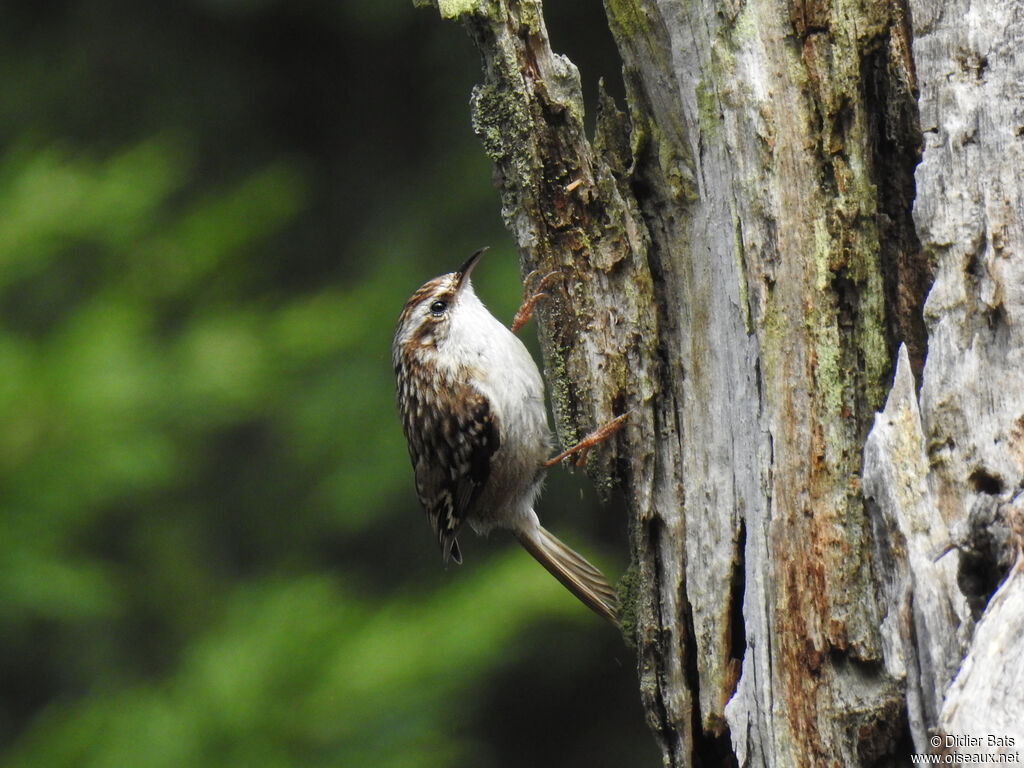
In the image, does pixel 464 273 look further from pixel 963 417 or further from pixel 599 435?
pixel 963 417

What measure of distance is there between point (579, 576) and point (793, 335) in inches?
67.3

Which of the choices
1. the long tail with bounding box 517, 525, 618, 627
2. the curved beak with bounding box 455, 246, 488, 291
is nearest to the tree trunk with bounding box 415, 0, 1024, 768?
the long tail with bounding box 517, 525, 618, 627

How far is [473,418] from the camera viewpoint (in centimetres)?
390

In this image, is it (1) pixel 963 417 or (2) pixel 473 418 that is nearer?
(1) pixel 963 417

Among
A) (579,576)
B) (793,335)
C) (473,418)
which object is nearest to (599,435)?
(793,335)

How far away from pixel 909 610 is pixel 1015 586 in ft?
0.59

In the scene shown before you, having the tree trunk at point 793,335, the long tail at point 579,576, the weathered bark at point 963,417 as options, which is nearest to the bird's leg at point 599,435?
the tree trunk at point 793,335

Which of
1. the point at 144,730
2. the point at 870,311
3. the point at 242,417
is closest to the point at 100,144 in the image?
the point at 242,417

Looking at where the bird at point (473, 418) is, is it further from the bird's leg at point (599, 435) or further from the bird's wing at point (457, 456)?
the bird's leg at point (599, 435)

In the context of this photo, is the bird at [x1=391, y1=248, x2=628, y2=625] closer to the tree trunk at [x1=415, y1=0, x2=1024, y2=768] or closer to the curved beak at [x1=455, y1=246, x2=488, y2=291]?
the curved beak at [x1=455, y1=246, x2=488, y2=291]

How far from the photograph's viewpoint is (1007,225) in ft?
6.53

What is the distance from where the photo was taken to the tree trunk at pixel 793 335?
1.92 metres

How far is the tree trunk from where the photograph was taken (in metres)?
1.92

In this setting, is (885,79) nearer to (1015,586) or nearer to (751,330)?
(751,330)
